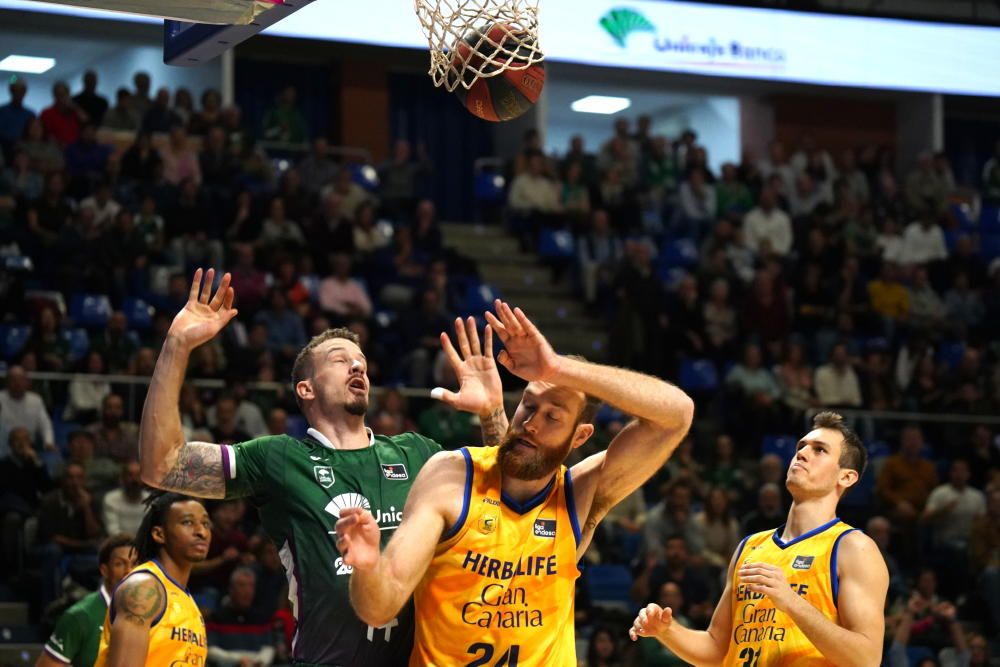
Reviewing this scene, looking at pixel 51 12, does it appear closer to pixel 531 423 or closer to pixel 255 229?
pixel 255 229

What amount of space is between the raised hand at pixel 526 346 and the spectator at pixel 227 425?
8039 millimetres

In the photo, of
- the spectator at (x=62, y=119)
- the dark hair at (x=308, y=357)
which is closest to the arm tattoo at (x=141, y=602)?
the dark hair at (x=308, y=357)

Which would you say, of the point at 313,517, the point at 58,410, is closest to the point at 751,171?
the point at 58,410

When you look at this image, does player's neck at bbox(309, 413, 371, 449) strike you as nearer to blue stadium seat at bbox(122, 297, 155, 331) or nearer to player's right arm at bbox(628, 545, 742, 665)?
player's right arm at bbox(628, 545, 742, 665)

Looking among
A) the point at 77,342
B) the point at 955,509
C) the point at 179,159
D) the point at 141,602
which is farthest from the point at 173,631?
the point at 179,159

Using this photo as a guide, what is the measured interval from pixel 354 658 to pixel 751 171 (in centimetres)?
1542

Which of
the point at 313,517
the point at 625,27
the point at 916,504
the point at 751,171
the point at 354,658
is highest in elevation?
the point at 625,27

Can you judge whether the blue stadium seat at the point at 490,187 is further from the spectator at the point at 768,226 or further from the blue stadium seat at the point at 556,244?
the spectator at the point at 768,226

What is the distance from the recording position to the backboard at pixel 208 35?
228 inches

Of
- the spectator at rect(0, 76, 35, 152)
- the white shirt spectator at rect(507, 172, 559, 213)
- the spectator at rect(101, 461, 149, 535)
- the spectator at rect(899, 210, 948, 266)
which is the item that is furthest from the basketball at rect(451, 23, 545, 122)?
the spectator at rect(899, 210, 948, 266)

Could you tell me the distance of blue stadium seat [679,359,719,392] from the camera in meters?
15.9

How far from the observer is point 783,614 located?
5.88 m

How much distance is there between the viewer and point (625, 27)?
19.5 meters

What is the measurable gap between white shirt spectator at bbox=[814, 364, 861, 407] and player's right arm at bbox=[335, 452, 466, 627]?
11687 millimetres
